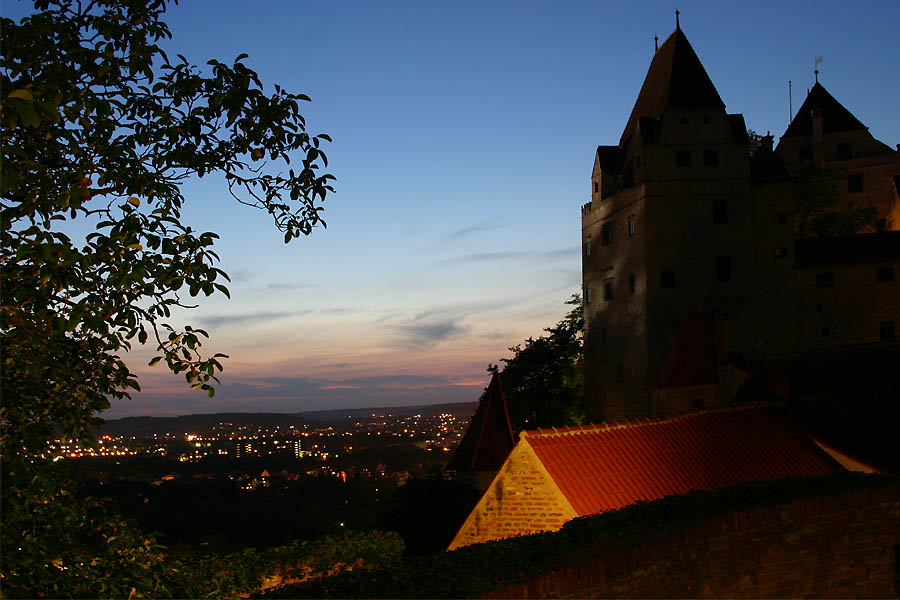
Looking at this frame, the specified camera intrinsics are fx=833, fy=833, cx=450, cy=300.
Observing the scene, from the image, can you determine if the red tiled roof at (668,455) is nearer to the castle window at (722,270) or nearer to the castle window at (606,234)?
the castle window at (722,270)

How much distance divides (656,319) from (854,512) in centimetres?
3099

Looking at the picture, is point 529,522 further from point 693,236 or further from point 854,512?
point 693,236

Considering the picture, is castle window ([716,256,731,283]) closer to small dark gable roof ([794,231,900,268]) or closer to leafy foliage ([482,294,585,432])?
small dark gable roof ([794,231,900,268])

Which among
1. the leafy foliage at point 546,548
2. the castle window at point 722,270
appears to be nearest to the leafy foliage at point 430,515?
the leafy foliage at point 546,548

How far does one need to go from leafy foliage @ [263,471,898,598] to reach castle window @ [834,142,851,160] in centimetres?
4690

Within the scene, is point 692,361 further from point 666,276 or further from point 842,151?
point 842,151

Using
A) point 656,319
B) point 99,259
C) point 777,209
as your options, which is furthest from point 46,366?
point 777,209

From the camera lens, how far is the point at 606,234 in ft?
151

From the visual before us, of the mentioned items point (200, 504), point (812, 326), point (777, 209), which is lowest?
point (200, 504)

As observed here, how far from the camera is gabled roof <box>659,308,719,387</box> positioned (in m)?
31.3

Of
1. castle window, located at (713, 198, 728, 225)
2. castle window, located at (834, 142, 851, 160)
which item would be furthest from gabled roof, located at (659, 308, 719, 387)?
castle window, located at (834, 142, 851, 160)

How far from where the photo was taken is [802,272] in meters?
42.0

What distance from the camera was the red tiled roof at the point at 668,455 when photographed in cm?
1359

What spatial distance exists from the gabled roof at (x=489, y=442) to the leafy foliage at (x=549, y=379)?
16199 millimetres
